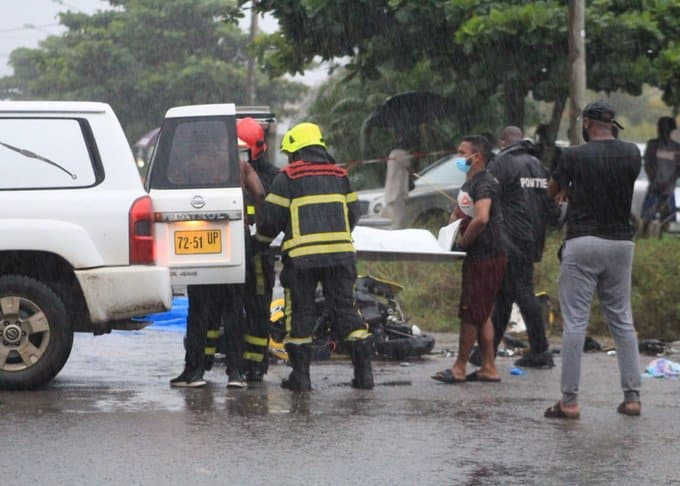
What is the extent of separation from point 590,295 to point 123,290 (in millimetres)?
2830

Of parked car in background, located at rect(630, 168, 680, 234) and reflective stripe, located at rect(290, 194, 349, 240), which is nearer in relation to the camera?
reflective stripe, located at rect(290, 194, 349, 240)

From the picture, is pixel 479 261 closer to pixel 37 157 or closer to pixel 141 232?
pixel 141 232

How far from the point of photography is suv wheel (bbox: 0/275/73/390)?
9078 millimetres

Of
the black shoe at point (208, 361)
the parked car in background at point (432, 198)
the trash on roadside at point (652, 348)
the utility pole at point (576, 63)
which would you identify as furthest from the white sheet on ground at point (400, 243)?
the parked car in background at point (432, 198)

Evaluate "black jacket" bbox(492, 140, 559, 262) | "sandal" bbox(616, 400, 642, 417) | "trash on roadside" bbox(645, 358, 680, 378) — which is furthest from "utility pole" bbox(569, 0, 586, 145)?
"sandal" bbox(616, 400, 642, 417)

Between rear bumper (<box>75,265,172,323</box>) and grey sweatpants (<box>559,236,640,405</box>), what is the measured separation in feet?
8.09

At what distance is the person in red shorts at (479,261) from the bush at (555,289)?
3.30 meters

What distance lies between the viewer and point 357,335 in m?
9.61

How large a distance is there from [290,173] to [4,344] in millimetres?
2082

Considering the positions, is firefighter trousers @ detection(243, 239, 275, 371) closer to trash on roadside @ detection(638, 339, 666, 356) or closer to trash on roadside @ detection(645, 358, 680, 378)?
trash on roadside @ detection(645, 358, 680, 378)

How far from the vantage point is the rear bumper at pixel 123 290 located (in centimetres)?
904

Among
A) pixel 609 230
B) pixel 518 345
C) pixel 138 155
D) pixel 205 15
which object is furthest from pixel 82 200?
pixel 205 15

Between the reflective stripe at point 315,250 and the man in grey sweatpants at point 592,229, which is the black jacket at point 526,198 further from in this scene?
the man in grey sweatpants at point 592,229

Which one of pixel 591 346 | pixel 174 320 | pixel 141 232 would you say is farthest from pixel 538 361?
pixel 174 320
